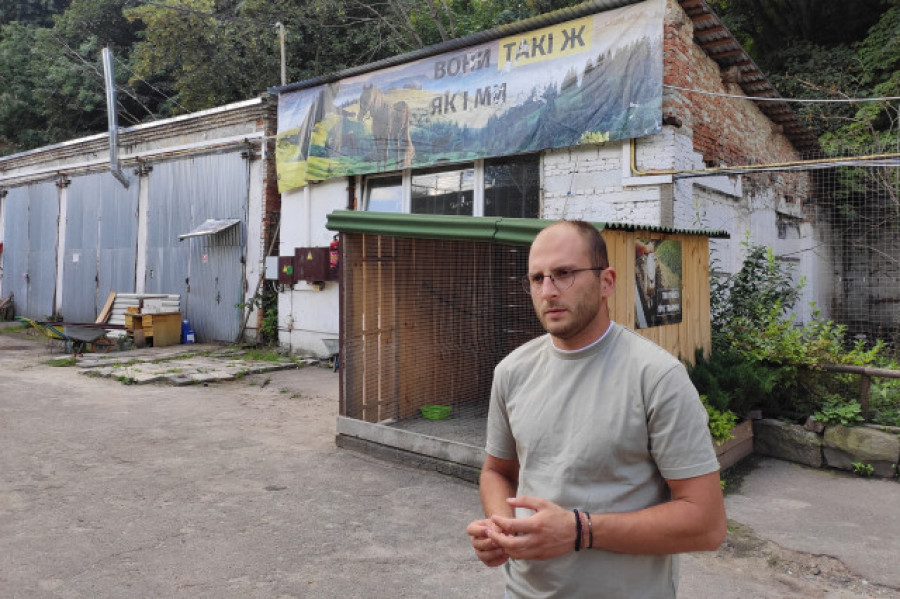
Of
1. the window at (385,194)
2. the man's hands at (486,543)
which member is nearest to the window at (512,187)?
the window at (385,194)

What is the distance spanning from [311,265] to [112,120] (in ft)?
23.0

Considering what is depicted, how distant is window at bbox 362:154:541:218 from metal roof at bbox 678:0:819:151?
276 centimetres

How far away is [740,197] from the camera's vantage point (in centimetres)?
1006

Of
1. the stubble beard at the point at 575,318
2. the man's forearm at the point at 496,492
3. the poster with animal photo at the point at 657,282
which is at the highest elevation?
the poster with animal photo at the point at 657,282

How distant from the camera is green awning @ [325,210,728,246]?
5.03 meters

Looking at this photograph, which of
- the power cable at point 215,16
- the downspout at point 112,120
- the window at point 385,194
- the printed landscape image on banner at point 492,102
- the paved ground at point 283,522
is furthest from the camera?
the power cable at point 215,16

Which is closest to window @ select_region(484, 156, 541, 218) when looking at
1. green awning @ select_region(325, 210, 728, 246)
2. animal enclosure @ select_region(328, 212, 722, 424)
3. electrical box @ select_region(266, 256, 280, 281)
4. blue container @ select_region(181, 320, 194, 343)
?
animal enclosure @ select_region(328, 212, 722, 424)

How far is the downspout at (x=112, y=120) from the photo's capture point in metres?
14.4

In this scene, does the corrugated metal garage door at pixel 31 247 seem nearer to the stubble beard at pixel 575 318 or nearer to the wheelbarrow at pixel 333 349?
the wheelbarrow at pixel 333 349

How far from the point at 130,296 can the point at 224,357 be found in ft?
11.4

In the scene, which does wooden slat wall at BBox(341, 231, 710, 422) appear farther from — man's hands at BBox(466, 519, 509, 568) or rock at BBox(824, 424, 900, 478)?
man's hands at BBox(466, 519, 509, 568)

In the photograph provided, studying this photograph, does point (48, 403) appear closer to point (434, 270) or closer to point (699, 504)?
point (434, 270)

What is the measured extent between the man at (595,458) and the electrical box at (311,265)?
1010 cm

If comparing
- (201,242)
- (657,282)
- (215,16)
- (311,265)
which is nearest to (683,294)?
(657,282)
